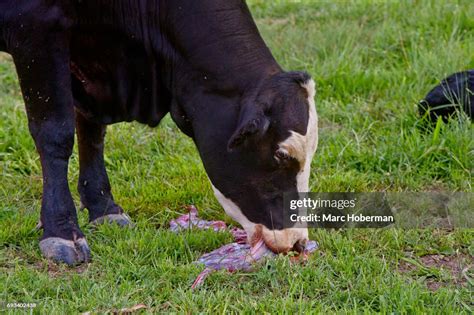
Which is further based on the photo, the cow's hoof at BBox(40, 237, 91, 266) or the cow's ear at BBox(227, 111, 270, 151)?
the cow's hoof at BBox(40, 237, 91, 266)

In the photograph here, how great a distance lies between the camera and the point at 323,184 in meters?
5.88

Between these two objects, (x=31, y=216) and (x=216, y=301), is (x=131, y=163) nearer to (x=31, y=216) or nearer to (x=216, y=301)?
(x=31, y=216)

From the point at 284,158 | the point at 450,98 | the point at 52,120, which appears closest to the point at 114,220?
the point at 52,120

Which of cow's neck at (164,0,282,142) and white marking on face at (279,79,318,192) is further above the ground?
cow's neck at (164,0,282,142)

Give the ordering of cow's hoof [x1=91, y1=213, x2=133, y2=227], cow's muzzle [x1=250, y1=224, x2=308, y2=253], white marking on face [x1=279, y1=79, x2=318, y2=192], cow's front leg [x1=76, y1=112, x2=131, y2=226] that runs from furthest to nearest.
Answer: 1. cow's front leg [x1=76, y1=112, x2=131, y2=226]
2. cow's hoof [x1=91, y1=213, x2=133, y2=227]
3. cow's muzzle [x1=250, y1=224, x2=308, y2=253]
4. white marking on face [x1=279, y1=79, x2=318, y2=192]

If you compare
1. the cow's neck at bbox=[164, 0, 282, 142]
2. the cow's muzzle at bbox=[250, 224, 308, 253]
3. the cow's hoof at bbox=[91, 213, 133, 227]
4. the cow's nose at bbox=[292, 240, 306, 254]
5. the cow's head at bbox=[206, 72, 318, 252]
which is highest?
the cow's neck at bbox=[164, 0, 282, 142]

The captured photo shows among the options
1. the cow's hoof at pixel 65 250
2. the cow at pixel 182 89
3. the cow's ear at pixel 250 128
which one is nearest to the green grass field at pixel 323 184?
the cow's hoof at pixel 65 250

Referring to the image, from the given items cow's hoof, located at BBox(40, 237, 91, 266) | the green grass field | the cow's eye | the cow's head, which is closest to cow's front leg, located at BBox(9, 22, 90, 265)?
cow's hoof, located at BBox(40, 237, 91, 266)

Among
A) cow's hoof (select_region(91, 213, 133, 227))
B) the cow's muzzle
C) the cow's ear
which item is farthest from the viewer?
cow's hoof (select_region(91, 213, 133, 227))

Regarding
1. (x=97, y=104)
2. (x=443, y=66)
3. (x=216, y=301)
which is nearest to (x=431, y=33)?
(x=443, y=66)

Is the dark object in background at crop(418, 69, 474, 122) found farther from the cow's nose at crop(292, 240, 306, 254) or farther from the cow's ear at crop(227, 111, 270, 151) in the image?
the cow's ear at crop(227, 111, 270, 151)

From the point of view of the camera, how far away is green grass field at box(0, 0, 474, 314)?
418cm

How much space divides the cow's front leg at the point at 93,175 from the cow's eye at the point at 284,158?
1.29 meters

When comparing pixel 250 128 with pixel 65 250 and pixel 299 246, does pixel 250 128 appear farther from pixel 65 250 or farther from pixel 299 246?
pixel 65 250
